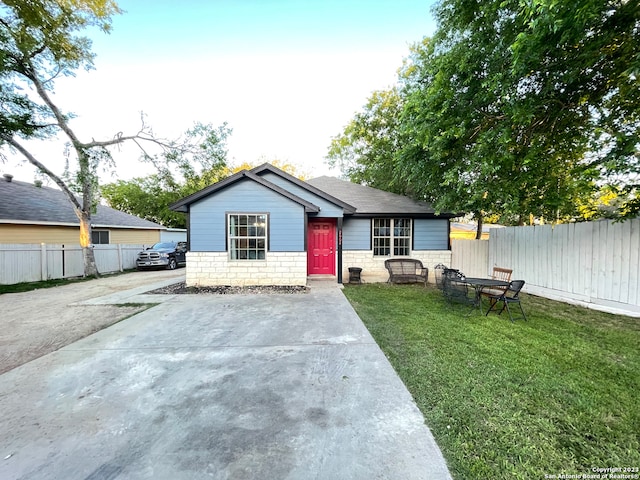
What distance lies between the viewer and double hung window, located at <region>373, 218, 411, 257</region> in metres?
11.0

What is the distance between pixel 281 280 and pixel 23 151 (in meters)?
12.3

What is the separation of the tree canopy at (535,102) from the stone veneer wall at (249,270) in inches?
220

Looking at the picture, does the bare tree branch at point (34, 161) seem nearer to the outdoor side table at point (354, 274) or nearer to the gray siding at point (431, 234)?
the outdoor side table at point (354, 274)

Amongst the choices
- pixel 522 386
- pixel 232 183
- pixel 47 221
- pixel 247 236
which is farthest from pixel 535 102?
pixel 47 221

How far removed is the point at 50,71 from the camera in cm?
1109

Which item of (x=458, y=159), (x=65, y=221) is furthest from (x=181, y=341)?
Answer: (x=65, y=221)

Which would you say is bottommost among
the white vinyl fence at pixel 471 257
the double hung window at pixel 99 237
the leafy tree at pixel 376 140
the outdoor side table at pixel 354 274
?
the outdoor side table at pixel 354 274

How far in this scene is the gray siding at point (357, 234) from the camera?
10945 millimetres

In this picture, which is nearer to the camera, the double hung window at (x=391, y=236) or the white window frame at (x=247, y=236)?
the white window frame at (x=247, y=236)

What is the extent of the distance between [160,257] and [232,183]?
956 centimetres

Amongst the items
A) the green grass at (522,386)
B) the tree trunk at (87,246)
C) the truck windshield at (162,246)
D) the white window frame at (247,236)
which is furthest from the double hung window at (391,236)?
the tree trunk at (87,246)

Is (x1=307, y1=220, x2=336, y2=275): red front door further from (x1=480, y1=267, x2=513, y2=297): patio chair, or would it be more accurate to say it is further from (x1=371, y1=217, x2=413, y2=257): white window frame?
(x1=480, y1=267, x2=513, y2=297): patio chair

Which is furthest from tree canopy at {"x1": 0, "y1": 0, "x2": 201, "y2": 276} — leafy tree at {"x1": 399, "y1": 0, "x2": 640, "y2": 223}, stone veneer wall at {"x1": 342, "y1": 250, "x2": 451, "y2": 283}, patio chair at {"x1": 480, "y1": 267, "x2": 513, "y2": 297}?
patio chair at {"x1": 480, "y1": 267, "x2": 513, "y2": 297}

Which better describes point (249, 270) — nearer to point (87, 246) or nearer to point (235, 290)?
point (235, 290)
